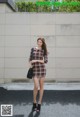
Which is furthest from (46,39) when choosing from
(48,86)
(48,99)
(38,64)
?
(38,64)

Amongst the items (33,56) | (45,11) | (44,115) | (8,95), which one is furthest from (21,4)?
(44,115)

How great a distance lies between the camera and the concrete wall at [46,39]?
14.2m

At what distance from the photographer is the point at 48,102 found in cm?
1015

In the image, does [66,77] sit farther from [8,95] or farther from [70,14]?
[8,95]

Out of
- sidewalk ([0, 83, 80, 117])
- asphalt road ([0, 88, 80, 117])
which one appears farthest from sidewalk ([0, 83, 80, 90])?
asphalt road ([0, 88, 80, 117])

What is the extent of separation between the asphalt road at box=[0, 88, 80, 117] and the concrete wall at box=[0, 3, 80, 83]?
2239 mm

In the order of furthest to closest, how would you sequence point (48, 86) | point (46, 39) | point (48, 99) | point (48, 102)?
point (46, 39)
point (48, 86)
point (48, 99)
point (48, 102)

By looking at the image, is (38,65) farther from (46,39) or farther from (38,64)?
(46,39)

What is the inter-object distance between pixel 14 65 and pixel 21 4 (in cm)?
268

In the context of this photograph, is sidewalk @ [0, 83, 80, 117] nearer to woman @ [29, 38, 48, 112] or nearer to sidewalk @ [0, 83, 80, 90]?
sidewalk @ [0, 83, 80, 90]

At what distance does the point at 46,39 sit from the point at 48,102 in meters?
4.47

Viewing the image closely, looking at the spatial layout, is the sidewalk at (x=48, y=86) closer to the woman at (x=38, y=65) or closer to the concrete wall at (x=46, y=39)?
the concrete wall at (x=46, y=39)

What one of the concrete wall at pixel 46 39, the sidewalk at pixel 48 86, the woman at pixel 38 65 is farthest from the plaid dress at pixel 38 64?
the concrete wall at pixel 46 39

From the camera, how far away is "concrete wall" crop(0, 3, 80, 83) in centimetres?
1420
